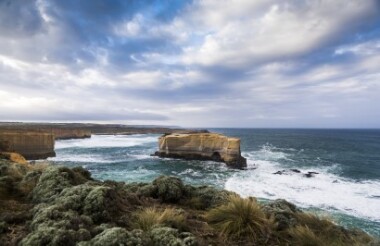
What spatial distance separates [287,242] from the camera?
5.59 metres

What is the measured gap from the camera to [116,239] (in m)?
4.00

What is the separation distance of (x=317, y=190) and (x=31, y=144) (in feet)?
108

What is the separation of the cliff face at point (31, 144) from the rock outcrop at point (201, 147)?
14.5 metres

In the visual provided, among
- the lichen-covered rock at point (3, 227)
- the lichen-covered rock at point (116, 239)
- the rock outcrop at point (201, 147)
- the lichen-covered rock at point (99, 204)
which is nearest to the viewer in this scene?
the lichen-covered rock at point (116, 239)

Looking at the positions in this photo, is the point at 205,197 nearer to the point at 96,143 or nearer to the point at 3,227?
the point at 3,227

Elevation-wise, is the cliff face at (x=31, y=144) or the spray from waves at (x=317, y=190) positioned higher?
the cliff face at (x=31, y=144)

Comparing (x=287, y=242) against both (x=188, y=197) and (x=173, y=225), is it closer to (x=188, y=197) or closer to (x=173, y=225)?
(x=173, y=225)

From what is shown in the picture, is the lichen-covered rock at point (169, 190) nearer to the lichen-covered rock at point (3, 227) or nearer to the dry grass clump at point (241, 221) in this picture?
the dry grass clump at point (241, 221)

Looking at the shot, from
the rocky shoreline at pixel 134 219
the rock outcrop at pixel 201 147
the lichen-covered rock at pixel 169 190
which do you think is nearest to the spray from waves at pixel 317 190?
the rock outcrop at pixel 201 147

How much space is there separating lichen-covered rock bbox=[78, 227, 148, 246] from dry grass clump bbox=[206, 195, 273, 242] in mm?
1901

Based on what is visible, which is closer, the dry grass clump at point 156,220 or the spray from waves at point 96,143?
the dry grass clump at point 156,220

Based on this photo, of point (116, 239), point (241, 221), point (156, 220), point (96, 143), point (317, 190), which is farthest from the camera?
point (96, 143)

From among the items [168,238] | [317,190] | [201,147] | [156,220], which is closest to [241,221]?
[156,220]

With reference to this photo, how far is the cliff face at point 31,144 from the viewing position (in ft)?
120
